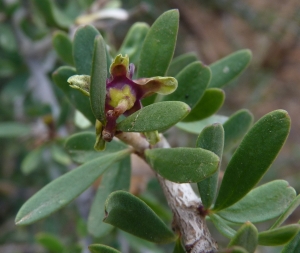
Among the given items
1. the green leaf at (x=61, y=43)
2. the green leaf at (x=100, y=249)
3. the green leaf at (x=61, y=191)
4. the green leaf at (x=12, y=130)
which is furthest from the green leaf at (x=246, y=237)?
the green leaf at (x=12, y=130)

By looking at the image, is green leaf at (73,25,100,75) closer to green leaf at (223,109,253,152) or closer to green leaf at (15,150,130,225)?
green leaf at (15,150,130,225)

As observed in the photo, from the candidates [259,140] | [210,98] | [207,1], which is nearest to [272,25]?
[207,1]

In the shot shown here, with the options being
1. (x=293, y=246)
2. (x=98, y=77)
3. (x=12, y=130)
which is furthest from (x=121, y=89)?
(x=12, y=130)

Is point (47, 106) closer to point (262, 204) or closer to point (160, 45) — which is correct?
point (160, 45)

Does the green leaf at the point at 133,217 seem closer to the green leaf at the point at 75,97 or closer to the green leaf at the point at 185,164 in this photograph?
the green leaf at the point at 185,164

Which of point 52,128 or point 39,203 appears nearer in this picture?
point 39,203

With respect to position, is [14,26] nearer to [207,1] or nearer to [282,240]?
[282,240]

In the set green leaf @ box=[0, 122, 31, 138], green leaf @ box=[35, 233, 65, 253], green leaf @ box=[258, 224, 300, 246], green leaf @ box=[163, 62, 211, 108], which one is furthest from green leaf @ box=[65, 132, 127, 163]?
green leaf @ box=[0, 122, 31, 138]
